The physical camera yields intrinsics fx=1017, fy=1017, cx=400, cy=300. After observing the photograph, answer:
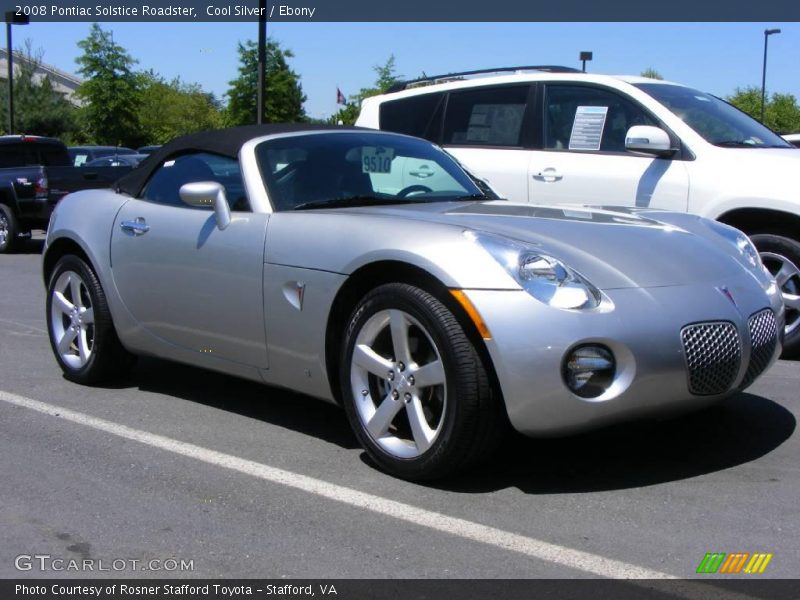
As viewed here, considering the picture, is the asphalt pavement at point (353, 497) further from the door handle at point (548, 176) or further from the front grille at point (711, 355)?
the door handle at point (548, 176)

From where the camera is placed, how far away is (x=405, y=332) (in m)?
3.95

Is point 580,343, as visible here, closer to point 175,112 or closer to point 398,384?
point 398,384

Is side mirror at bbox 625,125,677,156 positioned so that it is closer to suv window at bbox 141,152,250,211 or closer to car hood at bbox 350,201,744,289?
car hood at bbox 350,201,744,289

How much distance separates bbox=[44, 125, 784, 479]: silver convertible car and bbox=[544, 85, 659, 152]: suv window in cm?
207

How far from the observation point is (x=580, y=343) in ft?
11.8

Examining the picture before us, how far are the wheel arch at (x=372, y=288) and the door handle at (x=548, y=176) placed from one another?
3.46 metres

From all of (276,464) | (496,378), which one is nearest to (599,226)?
(496,378)

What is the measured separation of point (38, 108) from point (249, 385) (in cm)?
4614

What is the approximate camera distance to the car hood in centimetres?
392

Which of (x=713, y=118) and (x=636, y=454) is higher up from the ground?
(x=713, y=118)

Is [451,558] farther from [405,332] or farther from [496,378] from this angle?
[405,332]

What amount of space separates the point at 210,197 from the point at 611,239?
1.83m

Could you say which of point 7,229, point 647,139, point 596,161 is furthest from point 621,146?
point 7,229

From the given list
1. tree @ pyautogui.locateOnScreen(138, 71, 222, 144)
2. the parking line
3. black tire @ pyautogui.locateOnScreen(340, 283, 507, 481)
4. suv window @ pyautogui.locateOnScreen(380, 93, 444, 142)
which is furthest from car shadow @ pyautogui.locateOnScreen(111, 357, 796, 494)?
tree @ pyautogui.locateOnScreen(138, 71, 222, 144)
